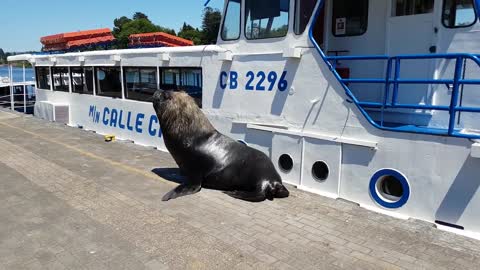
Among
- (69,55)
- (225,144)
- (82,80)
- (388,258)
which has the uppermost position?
(69,55)

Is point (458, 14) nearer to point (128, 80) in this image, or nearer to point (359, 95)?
point (359, 95)

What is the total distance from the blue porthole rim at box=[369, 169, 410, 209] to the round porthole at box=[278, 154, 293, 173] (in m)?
1.37

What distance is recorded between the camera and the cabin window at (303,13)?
581 centimetres

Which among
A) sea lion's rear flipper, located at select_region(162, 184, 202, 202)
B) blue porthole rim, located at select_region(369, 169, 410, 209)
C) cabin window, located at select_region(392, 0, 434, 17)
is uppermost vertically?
cabin window, located at select_region(392, 0, 434, 17)

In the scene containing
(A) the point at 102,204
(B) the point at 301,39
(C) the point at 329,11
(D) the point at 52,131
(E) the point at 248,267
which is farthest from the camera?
(D) the point at 52,131

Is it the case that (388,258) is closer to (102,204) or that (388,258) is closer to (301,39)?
(301,39)

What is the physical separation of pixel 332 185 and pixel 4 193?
4.90 m

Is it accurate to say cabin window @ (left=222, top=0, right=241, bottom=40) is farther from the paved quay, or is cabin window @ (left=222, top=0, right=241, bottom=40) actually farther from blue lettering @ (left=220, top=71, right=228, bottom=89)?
the paved quay

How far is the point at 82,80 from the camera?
1155 centimetres

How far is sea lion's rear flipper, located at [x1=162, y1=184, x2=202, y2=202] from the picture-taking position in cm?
569

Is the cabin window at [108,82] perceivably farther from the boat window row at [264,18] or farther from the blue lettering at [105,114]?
the boat window row at [264,18]

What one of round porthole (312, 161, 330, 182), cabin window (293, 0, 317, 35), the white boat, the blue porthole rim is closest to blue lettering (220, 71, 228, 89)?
the white boat

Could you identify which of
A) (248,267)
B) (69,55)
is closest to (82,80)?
(69,55)

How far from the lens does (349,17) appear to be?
623cm
